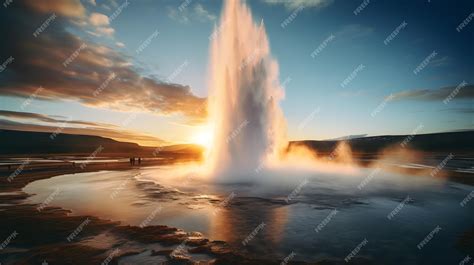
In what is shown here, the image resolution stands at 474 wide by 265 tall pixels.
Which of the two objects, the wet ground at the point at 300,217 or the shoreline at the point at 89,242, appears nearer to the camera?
the shoreline at the point at 89,242

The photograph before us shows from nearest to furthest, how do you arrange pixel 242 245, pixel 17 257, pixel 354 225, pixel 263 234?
pixel 17 257 → pixel 242 245 → pixel 263 234 → pixel 354 225

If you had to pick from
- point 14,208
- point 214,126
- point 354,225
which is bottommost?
point 14,208

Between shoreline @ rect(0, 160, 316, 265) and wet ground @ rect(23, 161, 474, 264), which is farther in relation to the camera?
wet ground @ rect(23, 161, 474, 264)

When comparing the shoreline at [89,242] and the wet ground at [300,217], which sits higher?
the wet ground at [300,217]

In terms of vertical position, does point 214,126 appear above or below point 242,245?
above

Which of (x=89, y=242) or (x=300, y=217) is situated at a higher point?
(x=300, y=217)

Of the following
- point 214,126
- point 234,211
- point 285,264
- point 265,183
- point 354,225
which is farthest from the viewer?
point 214,126

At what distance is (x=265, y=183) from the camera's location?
2461cm

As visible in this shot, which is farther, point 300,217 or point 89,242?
point 300,217

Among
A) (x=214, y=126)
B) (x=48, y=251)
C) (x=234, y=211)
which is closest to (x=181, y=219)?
(x=234, y=211)

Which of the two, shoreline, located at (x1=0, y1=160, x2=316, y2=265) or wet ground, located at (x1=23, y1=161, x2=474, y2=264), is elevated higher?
wet ground, located at (x1=23, y1=161, x2=474, y2=264)

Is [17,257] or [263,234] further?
[263,234]

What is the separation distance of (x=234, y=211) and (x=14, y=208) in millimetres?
13509

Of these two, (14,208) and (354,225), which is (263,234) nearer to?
(354,225)
